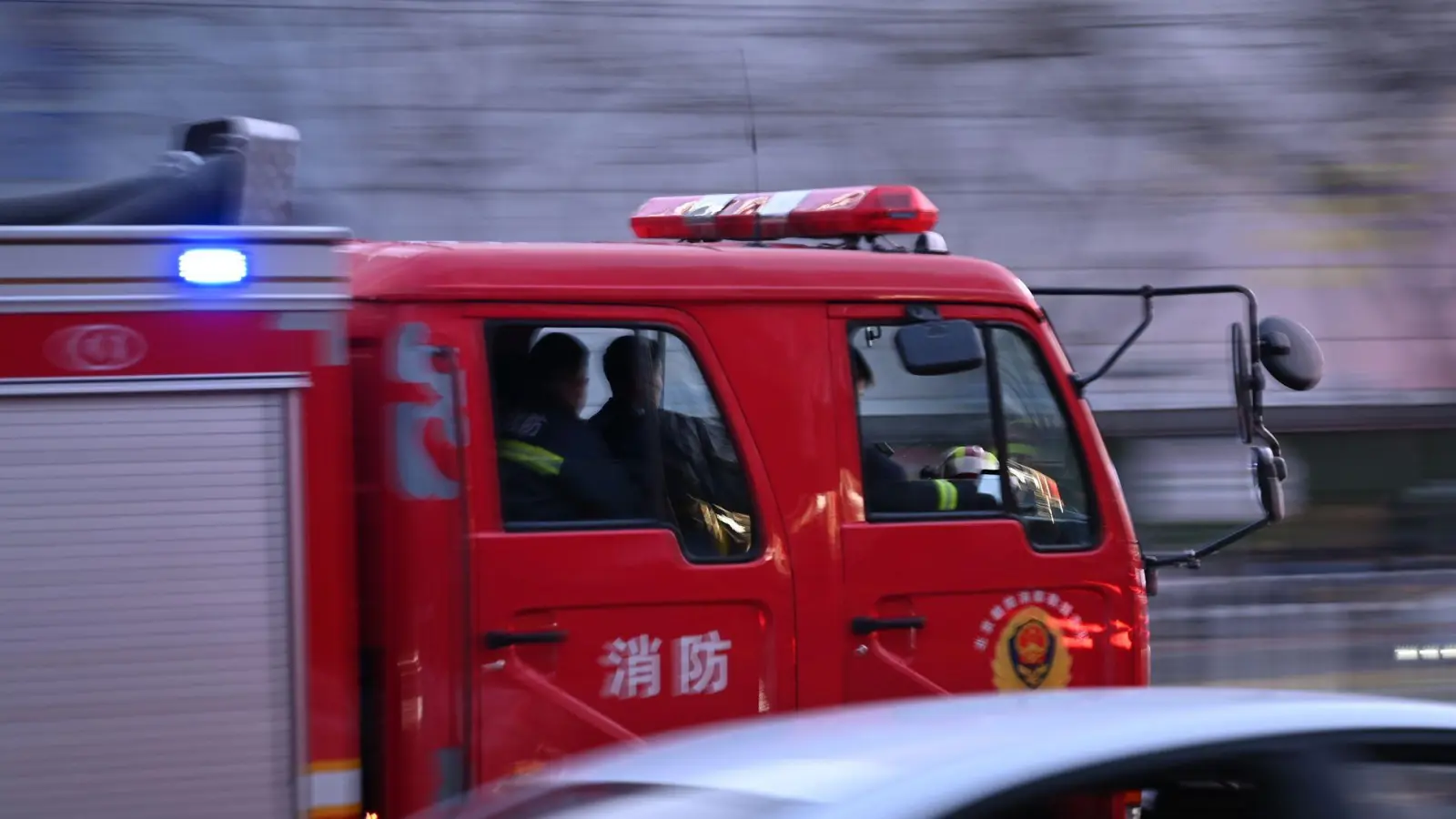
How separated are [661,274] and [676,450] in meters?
0.44

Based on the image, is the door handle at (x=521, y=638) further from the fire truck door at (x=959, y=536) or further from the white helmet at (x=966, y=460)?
the white helmet at (x=966, y=460)

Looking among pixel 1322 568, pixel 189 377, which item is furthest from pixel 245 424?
pixel 1322 568

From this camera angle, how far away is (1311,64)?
11586 mm

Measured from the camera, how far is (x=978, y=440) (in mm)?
4676

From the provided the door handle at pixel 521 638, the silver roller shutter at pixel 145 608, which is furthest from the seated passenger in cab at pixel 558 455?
the silver roller shutter at pixel 145 608

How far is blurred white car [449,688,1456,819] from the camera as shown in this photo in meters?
2.33

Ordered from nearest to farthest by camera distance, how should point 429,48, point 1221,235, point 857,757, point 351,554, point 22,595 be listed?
point 857,757 < point 22,595 < point 351,554 < point 429,48 < point 1221,235

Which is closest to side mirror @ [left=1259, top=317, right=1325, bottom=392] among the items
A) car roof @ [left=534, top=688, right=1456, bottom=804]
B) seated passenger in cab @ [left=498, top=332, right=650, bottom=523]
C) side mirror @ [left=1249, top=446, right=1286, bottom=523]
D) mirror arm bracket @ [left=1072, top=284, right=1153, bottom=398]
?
side mirror @ [left=1249, top=446, right=1286, bottom=523]

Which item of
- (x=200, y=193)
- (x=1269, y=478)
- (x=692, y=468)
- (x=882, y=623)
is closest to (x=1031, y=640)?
(x=882, y=623)

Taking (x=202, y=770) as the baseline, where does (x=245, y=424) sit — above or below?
above

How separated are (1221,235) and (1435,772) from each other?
9.12 meters

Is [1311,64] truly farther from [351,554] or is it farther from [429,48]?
[351,554]

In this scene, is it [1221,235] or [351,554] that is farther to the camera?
[1221,235]

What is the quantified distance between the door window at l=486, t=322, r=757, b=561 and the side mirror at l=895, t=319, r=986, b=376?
51cm
